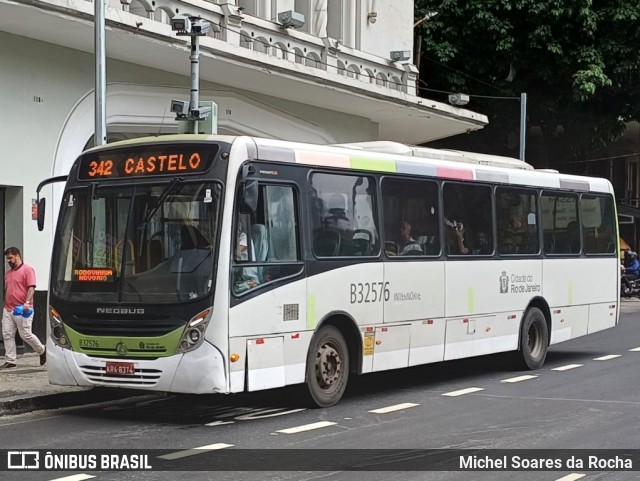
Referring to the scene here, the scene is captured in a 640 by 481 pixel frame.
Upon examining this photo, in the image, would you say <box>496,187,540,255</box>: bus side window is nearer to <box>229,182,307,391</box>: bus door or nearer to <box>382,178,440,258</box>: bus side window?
<box>382,178,440,258</box>: bus side window

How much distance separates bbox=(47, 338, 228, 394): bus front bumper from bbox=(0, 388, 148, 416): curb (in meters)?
0.92

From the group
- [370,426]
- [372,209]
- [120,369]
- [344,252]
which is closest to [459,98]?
[372,209]

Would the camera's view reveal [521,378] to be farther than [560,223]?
No

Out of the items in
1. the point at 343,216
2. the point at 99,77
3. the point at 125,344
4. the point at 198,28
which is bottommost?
the point at 125,344

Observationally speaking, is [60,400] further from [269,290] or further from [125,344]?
[269,290]

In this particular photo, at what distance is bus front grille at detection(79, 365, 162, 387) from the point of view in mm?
9828

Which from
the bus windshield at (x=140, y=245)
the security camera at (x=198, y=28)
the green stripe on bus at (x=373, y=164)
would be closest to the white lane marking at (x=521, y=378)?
the green stripe on bus at (x=373, y=164)

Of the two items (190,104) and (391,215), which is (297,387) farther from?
(190,104)

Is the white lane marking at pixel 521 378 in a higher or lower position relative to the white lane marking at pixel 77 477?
lower

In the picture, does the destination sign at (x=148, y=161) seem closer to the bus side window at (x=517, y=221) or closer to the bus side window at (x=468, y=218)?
the bus side window at (x=468, y=218)

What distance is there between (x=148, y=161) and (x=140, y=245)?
2.93 ft

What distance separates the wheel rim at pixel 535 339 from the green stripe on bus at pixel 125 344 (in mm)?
6851

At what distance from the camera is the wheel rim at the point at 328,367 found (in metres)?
10.9

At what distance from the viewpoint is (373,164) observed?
11.9 metres
